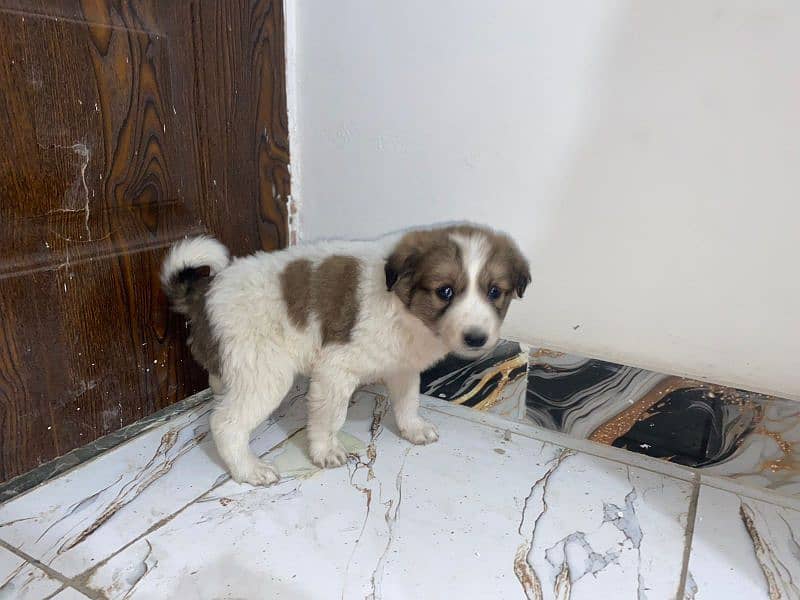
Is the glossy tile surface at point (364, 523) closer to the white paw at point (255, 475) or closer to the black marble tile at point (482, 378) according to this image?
the white paw at point (255, 475)

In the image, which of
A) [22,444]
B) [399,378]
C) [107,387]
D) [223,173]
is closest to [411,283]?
[399,378]

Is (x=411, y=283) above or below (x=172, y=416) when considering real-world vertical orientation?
above

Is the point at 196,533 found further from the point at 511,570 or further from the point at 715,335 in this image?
the point at 715,335

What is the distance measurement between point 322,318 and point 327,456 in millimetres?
443

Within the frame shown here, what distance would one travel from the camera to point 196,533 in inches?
59.6

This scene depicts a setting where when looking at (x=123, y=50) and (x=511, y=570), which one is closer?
(x=511, y=570)

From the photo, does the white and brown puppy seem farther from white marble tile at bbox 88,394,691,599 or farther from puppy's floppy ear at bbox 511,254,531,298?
white marble tile at bbox 88,394,691,599

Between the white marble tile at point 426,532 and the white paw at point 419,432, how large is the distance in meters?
0.03

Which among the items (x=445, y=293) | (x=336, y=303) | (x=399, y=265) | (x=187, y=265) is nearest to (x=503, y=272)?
(x=445, y=293)

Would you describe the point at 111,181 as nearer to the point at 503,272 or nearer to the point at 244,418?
the point at 244,418

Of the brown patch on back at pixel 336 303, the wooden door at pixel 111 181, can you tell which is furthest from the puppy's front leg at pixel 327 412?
the wooden door at pixel 111 181

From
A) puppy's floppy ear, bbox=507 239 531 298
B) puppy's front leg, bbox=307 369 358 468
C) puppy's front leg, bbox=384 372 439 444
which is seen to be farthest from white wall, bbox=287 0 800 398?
puppy's front leg, bbox=307 369 358 468

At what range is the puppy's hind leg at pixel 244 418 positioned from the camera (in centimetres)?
172

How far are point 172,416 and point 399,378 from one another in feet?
2.70
